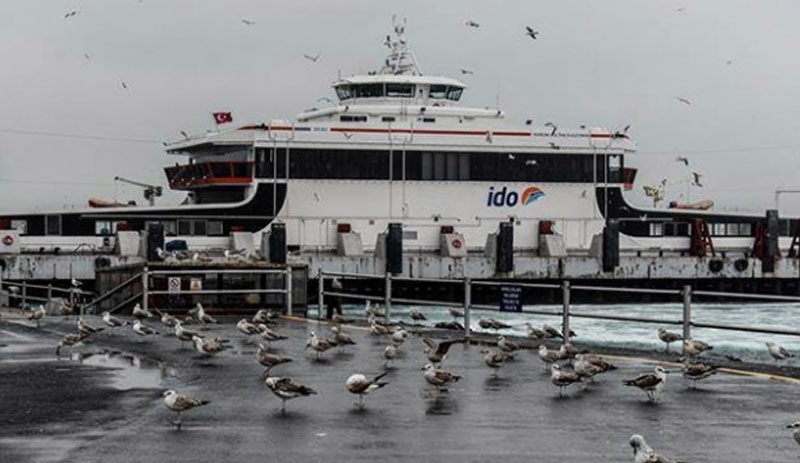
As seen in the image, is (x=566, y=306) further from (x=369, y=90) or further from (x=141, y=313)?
(x=369, y=90)

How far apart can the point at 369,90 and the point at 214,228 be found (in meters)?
12.2

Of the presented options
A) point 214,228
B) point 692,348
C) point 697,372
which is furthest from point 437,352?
point 214,228

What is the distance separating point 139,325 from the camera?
26031 millimetres

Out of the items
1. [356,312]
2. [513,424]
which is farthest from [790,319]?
[513,424]

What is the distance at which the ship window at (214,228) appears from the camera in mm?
60531

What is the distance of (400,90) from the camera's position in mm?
68688

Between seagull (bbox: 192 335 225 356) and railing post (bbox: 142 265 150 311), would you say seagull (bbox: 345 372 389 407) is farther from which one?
railing post (bbox: 142 265 150 311)

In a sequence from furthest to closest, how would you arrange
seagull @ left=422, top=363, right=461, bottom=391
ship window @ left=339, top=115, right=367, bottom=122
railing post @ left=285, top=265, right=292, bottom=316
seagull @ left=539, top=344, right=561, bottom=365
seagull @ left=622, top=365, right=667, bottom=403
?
ship window @ left=339, top=115, right=367, bottom=122
railing post @ left=285, top=265, right=292, bottom=316
seagull @ left=539, top=344, right=561, bottom=365
seagull @ left=422, top=363, right=461, bottom=391
seagull @ left=622, top=365, right=667, bottom=403

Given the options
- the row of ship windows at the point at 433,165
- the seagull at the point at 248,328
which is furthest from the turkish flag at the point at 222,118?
the seagull at the point at 248,328

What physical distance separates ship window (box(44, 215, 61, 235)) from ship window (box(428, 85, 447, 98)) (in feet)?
61.6

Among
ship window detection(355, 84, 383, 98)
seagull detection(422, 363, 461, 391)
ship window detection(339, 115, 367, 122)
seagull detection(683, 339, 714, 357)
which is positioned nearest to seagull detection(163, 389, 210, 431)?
seagull detection(422, 363, 461, 391)

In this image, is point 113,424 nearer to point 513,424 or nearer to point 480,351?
point 513,424

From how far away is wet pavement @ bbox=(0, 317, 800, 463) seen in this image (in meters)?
12.2

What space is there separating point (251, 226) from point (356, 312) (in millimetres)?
9146
